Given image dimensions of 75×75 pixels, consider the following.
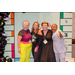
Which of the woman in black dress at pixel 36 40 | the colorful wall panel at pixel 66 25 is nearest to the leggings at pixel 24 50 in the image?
the woman in black dress at pixel 36 40

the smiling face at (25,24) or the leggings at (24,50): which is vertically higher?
the smiling face at (25,24)

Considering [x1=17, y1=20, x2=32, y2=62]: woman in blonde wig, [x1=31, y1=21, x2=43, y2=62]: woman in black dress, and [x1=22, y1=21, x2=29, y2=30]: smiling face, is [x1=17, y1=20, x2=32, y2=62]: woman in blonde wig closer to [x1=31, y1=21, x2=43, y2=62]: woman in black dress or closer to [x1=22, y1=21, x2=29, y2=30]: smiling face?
[x1=22, y1=21, x2=29, y2=30]: smiling face

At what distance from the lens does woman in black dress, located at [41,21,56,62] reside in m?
2.39

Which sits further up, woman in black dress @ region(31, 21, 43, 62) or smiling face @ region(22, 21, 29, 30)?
smiling face @ region(22, 21, 29, 30)

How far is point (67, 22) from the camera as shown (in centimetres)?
257

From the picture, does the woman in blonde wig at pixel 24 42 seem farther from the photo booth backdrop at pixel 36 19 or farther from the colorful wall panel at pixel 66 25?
the colorful wall panel at pixel 66 25

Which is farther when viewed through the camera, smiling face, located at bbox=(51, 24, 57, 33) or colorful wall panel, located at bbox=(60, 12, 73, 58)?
colorful wall panel, located at bbox=(60, 12, 73, 58)

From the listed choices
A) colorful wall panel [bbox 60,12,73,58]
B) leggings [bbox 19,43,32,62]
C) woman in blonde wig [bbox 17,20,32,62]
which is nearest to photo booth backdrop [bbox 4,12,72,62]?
colorful wall panel [bbox 60,12,73,58]

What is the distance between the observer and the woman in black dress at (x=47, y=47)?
2.39 meters

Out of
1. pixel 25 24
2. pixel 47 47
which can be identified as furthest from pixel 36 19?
pixel 47 47

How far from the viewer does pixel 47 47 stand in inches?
95.0

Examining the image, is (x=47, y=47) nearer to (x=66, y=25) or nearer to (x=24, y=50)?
(x=24, y=50)
